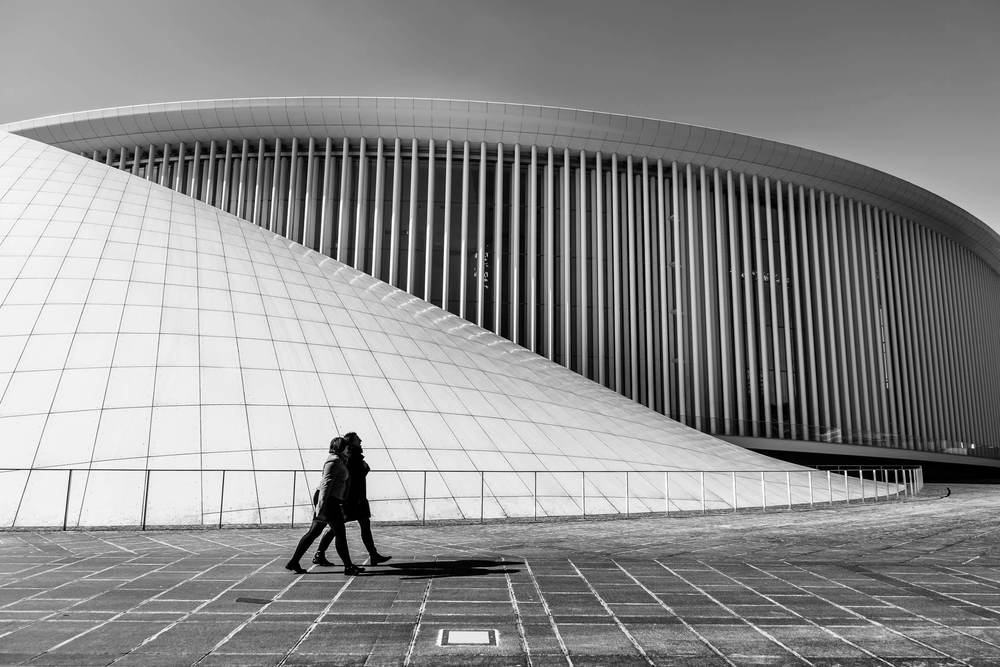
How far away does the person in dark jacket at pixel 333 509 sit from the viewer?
7.50 meters

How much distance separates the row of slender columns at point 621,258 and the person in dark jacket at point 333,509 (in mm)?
24617

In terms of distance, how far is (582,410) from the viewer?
68.1 ft

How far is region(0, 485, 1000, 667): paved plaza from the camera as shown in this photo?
4777mm

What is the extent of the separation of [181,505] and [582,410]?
11.7 m

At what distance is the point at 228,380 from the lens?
15.4m

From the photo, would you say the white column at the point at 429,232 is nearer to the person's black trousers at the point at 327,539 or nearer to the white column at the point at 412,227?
the white column at the point at 412,227

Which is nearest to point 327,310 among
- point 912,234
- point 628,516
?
point 628,516

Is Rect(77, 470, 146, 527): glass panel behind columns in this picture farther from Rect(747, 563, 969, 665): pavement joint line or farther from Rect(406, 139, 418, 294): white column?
Rect(406, 139, 418, 294): white column

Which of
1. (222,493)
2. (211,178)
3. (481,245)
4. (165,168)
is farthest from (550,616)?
(165,168)

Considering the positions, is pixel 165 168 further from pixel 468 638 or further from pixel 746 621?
pixel 746 621

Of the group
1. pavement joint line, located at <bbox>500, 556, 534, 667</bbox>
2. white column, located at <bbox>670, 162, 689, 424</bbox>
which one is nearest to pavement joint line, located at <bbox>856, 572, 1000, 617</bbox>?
pavement joint line, located at <bbox>500, 556, 534, 667</bbox>

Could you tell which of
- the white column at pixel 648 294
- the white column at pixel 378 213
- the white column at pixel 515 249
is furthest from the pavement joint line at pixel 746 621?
the white column at pixel 378 213

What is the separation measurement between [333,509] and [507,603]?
99.5 inches

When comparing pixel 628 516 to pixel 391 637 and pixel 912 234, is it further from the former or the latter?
pixel 912 234
